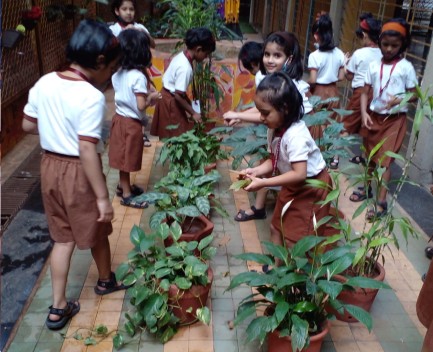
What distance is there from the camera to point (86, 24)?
2.04m

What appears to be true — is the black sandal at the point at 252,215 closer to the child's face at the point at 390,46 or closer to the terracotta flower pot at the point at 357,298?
the terracotta flower pot at the point at 357,298

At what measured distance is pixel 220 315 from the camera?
247cm

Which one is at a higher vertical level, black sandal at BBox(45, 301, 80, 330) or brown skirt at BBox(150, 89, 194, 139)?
brown skirt at BBox(150, 89, 194, 139)

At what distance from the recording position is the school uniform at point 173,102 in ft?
11.9

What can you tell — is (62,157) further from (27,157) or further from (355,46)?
(355,46)

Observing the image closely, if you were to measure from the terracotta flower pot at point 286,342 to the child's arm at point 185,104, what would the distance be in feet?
7.42

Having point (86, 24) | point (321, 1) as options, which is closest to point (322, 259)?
point (86, 24)

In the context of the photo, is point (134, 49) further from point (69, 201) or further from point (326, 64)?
point (326, 64)

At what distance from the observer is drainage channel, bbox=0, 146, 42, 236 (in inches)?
135

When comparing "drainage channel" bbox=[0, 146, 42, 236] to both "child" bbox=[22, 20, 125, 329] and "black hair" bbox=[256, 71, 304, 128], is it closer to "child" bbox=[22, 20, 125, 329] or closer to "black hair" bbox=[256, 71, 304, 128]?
"child" bbox=[22, 20, 125, 329]

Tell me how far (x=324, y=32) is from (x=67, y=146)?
3.05m

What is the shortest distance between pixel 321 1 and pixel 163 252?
7504 mm

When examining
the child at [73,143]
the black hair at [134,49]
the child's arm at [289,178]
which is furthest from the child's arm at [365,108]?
the child at [73,143]

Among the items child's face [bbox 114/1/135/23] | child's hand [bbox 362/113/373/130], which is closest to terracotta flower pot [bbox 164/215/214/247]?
Result: child's hand [bbox 362/113/373/130]
